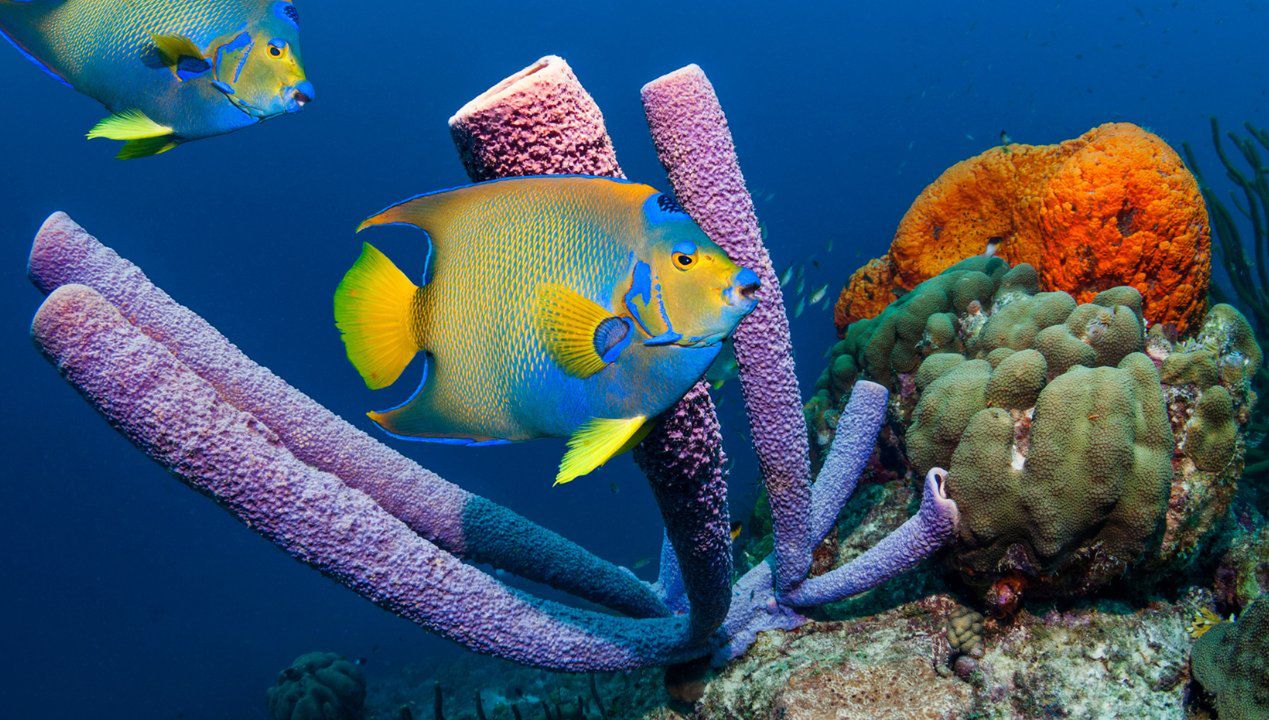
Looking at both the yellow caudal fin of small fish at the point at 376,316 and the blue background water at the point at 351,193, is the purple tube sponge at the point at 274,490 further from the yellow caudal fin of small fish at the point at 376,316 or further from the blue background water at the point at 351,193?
the blue background water at the point at 351,193

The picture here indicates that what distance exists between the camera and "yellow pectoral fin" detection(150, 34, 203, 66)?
143 centimetres

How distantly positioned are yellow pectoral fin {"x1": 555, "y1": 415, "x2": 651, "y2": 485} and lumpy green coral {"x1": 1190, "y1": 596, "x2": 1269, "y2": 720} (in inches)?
105

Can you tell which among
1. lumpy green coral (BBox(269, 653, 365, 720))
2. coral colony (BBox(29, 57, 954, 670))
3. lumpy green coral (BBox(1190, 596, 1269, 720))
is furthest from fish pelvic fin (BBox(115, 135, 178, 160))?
lumpy green coral (BBox(269, 653, 365, 720))

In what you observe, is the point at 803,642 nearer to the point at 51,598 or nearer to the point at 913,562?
the point at 913,562

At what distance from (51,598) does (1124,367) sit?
40.2 metres

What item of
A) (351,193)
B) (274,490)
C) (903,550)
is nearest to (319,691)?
(274,490)

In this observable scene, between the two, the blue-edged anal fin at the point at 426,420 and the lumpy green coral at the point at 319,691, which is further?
the lumpy green coral at the point at 319,691

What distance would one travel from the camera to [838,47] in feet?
171

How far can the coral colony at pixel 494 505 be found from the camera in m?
1.59

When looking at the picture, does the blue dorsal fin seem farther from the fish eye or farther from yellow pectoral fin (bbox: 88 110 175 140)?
the fish eye

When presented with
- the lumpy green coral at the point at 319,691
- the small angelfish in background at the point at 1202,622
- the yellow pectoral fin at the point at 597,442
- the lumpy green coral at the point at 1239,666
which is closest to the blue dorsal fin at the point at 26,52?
the yellow pectoral fin at the point at 597,442

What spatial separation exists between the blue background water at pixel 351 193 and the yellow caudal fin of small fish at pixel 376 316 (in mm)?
15484

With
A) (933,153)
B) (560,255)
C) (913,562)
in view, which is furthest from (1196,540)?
(933,153)

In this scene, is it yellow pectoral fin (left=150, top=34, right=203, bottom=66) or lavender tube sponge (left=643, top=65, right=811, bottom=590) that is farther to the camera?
lavender tube sponge (left=643, top=65, right=811, bottom=590)
